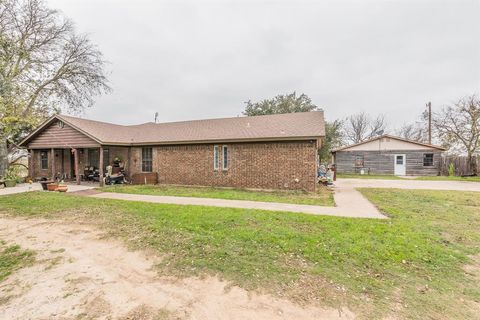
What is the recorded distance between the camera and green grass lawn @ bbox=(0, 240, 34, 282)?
354 centimetres

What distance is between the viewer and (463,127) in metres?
20.3

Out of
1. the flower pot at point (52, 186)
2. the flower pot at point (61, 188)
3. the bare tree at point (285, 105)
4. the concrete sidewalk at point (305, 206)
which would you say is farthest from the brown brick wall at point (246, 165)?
the bare tree at point (285, 105)

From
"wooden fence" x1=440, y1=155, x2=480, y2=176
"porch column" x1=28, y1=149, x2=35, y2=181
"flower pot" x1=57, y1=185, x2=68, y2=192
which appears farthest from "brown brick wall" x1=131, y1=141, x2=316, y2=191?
"wooden fence" x1=440, y1=155, x2=480, y2=176

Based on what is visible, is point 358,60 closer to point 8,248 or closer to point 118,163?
point 118,163

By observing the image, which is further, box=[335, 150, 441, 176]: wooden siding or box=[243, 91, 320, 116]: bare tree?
box=[243, 91, 320, 116]: bare tree

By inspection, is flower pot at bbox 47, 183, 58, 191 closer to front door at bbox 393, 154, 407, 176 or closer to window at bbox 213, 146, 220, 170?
window at bbox 213, 146, 220, 170

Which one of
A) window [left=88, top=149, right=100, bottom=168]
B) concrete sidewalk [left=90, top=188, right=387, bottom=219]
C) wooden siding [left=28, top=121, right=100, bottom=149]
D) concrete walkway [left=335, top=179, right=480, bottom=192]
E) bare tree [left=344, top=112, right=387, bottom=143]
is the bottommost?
concrete walkway [left=335, top=179, right=480, bottom=192]

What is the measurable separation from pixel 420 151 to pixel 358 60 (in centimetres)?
1054

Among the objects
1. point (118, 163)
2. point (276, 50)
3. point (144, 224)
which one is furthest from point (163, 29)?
point (144, 224)

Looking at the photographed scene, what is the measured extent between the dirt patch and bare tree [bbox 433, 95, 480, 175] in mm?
26632

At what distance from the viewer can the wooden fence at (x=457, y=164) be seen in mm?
19891

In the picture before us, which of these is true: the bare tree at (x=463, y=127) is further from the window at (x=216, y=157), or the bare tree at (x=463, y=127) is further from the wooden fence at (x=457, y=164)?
the window at (x=216, y=157)

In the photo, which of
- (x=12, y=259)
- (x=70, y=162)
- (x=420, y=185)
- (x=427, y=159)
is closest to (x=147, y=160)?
(x=70, y=162)

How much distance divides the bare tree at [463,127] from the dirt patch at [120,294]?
2663 cm
